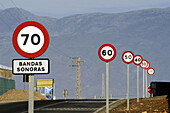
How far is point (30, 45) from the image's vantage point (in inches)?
343

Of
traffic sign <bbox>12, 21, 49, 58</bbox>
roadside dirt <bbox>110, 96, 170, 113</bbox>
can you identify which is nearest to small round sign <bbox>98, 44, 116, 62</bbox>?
roadside dirt <bbox>110, 96, 170, 113</bbox>

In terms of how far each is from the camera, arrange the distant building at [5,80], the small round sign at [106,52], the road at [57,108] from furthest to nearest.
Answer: the distant building at [5,80] → the road at [57,108] → the small round sign at [106,52]

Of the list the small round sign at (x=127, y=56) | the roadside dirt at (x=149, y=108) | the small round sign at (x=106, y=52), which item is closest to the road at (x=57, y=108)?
the roadside dirt at (x=149, y=108)

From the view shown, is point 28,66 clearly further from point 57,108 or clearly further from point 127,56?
point 57,108

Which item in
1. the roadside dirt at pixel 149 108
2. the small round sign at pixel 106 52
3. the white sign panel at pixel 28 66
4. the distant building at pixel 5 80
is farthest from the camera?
Answer: the distant building at pixel 5 80

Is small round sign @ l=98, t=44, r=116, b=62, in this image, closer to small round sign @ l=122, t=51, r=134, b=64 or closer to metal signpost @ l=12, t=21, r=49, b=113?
small round sign @ l=122, t=51, r=134, b=64

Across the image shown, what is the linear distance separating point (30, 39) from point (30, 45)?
4.8 inches

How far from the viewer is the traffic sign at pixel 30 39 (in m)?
8.65

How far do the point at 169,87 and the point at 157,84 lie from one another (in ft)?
7.35

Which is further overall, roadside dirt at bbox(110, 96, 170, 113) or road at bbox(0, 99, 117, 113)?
road at bbox(0, 99, 117, 113)

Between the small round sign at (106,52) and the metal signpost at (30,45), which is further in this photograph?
the small round sign at (106,52)

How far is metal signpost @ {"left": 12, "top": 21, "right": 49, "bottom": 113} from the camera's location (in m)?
8.66

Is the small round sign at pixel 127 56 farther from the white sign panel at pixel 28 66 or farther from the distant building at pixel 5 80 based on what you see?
the distant building at pixel 5 80

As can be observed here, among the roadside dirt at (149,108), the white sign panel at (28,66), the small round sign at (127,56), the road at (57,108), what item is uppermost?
the small round sign at (127,56)
